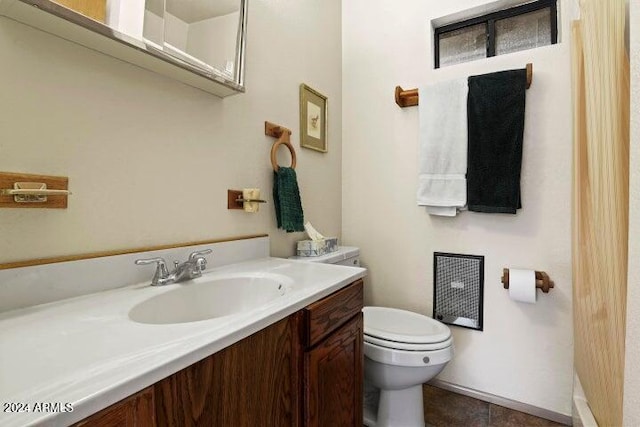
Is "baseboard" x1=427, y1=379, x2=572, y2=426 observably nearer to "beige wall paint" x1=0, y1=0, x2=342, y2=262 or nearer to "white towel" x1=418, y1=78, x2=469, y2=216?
"white towel" x1=418, y1=78, x2=469, y2=216

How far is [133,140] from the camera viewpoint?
885 millimetres

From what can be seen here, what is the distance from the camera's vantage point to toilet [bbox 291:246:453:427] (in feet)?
3.74

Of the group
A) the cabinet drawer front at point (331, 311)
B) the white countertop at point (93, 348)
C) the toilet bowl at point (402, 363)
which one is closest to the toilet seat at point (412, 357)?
Answer: the toilet bowl at point (402, 363)

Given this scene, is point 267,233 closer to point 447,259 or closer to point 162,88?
point 162,88

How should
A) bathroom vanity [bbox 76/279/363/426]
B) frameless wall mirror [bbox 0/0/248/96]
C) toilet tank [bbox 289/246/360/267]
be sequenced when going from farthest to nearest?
toilet tank [bbox 289/246/360/267], frameless wall mirror [bbox 0/0/248/96], bathroom vanity [bbox 76/279/363/426]

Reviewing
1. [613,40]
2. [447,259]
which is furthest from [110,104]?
[447,259]

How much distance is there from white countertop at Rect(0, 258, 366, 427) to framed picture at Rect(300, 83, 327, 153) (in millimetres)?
1065

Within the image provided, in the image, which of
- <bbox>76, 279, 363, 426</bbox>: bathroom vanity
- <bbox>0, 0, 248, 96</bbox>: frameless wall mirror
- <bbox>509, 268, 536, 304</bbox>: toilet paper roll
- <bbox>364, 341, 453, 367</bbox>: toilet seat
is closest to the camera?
<bbox>76, 279, 363, 426</bbox>: bathroom vanity

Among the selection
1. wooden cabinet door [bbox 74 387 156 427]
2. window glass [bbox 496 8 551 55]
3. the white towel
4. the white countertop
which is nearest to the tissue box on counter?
the white towel

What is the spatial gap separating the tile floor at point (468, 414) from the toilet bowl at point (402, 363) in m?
0.20

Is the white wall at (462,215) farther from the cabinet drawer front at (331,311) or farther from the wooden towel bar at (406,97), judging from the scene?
the cabinet drawer front at (331,311)

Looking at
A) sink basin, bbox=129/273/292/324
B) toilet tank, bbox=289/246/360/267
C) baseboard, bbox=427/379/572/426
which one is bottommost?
baseboard, bbox=427/379/572/426

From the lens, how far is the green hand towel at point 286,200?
4.47ft

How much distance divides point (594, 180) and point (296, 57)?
1.39m
